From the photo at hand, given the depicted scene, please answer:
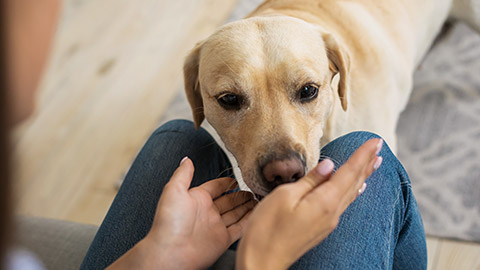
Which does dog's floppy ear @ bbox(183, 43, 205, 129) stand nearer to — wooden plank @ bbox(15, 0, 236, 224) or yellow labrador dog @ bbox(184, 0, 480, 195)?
yellow labrador dog @ bbox(184, 0, 480, 195)

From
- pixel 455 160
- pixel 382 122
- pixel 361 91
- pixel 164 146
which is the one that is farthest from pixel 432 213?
pixel 164 146

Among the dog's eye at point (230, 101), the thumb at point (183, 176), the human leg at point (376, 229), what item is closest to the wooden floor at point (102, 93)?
the human leg at point (376, 229)

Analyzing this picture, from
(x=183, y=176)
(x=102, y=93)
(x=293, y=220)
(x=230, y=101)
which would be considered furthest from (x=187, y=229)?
(x=102, y=93)

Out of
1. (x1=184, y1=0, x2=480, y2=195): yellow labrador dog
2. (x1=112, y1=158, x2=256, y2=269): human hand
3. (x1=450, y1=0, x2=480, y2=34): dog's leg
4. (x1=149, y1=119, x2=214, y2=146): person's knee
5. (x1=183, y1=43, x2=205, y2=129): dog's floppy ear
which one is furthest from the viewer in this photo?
(x1=450, y1=0, x2=480, y2=34): dog's leg

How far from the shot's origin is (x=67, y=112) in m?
2.83

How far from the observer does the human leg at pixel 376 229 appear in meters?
1.07

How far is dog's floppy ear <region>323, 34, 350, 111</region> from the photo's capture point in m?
1.54

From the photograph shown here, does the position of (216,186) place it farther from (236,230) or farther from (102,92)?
(102,92)

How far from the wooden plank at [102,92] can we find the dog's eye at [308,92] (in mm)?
1345

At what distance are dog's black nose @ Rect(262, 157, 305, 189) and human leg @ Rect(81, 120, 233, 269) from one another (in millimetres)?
247

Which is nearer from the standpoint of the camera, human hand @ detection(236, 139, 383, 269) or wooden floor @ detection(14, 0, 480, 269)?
human hand @ detection(236, 139, 383, 269)

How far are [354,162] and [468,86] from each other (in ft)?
5.96

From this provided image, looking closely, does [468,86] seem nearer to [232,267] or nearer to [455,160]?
[455,160]

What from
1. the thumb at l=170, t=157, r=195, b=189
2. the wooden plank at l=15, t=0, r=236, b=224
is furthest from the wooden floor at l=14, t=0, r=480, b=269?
the thumb at l=170, t=157, r=195, b=189
